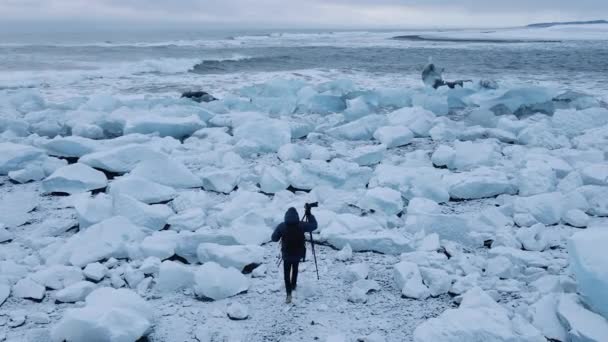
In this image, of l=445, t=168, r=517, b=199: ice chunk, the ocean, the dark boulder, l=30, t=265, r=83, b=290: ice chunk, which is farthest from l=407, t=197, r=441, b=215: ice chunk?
the ocean

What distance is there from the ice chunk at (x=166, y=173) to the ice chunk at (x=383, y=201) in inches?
76.6

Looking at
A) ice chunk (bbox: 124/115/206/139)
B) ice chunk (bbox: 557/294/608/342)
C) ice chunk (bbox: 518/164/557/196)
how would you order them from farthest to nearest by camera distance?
1. ice chunk (bbox: 124/115/206/139)
2. ice chunk (bbox: 518/164/557/196)
3. ice chunk (bbox: 557/294/608/342)

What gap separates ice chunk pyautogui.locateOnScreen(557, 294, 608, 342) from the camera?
2775 mm

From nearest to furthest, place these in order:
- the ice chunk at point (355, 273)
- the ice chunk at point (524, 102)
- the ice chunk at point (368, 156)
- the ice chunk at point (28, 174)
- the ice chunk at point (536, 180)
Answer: the ice chunk at point (355, 273), the ice chunk at point (536, 180), the ice chunk at point (28, 174), the ice chunk at point (368, 156), the ice chunk at point (524, 102)

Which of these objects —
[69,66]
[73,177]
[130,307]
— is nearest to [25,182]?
[73,177]

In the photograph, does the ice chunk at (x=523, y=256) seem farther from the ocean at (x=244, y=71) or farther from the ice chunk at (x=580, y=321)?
the ocean at (x=244, y=71)

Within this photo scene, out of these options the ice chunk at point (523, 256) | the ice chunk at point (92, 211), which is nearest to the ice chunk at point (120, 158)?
the ice chunk at point (92, 211)

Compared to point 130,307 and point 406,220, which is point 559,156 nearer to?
point 406,220

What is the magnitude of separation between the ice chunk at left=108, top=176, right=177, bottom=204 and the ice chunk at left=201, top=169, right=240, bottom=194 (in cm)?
48

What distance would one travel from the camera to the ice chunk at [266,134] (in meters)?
7.30

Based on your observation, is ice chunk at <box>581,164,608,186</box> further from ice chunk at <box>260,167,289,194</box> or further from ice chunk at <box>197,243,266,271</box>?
ice chunk at <box>197,243,266,271</box>

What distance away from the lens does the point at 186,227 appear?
4668 millimetres

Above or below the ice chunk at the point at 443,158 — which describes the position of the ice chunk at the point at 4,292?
below

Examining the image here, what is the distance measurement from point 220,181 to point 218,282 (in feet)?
7.52
